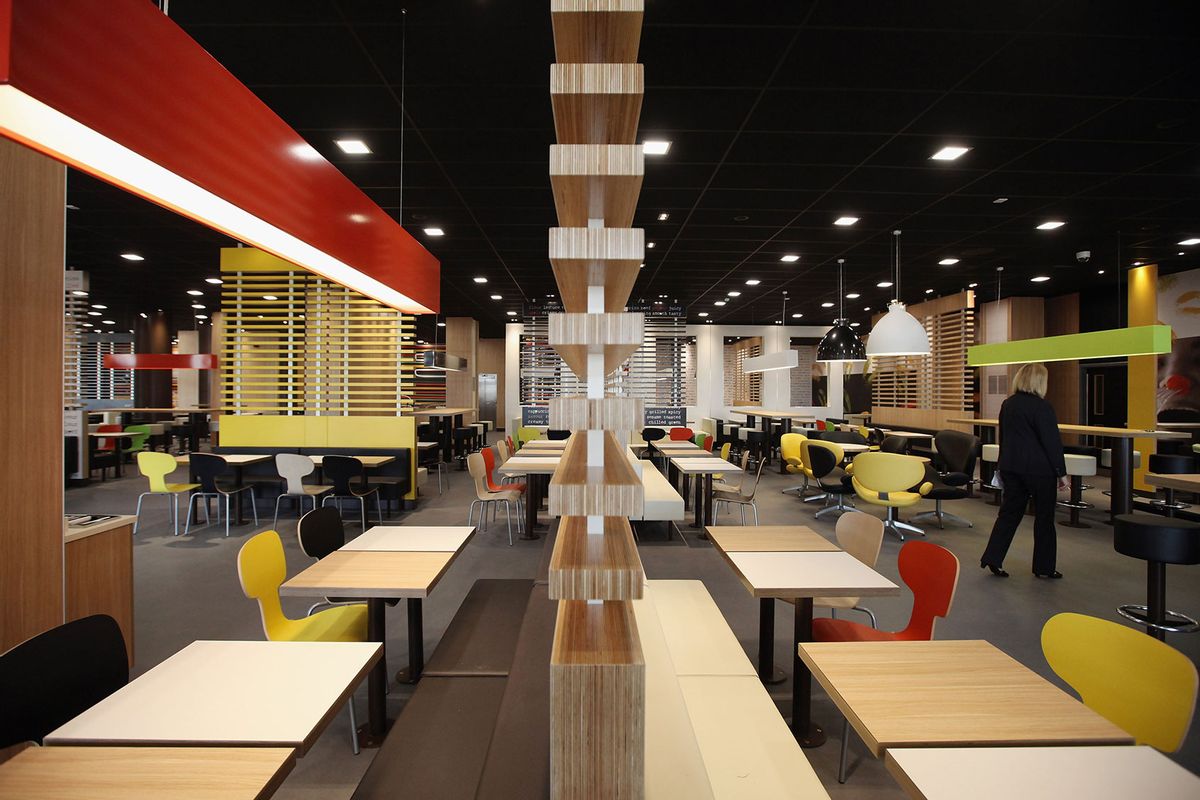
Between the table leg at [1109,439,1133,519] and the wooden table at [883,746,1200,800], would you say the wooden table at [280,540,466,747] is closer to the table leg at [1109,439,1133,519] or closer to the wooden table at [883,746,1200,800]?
the wooden table at [883,746,1200,800]

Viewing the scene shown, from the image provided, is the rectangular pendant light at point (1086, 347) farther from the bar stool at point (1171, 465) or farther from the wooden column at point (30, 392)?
the wooden column at point (30, 392)

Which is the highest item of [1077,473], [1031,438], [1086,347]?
[1086,347]

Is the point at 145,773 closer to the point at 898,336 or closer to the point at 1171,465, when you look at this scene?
the point at 898,336

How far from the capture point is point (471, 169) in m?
→ 4.82

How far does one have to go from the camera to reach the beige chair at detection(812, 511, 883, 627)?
289 cm

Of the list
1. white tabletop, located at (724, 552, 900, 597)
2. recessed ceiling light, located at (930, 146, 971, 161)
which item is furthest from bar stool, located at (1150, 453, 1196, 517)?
white tabletop, located at (724, 552, 900, 597)

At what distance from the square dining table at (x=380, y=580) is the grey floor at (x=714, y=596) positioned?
171 millimetres

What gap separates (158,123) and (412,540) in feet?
6.92

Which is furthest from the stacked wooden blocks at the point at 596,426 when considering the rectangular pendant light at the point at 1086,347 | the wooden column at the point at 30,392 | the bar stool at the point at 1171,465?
the bar stool at the point at 1171,465

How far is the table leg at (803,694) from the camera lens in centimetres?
244

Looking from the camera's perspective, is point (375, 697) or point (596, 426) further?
A: point (375, 697)

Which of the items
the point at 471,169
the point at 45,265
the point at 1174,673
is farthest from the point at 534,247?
the point at 1174,673

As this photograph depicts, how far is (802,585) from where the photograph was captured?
7.77ft

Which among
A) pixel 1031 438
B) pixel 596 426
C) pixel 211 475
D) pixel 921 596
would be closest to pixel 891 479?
pixel 1031 438
